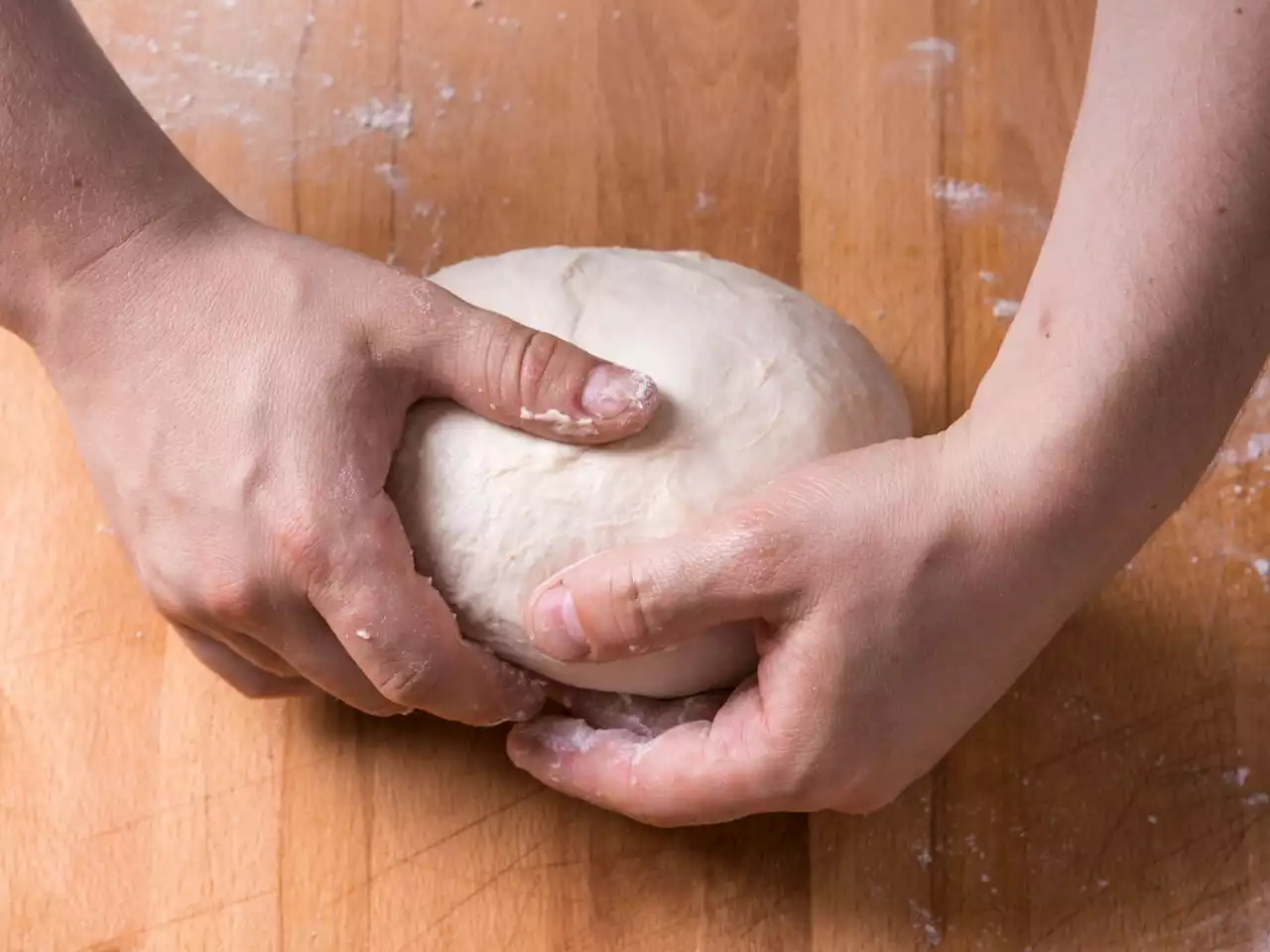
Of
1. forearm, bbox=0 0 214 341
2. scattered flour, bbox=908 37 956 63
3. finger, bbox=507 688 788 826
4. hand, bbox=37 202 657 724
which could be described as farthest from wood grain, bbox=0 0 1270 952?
forearm, bbox=0 0 214 341

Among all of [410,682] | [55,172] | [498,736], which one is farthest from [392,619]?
[55,172]

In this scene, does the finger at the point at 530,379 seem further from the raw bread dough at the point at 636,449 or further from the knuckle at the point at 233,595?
the knuckle at the point at 233,595

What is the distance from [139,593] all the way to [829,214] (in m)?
0.79

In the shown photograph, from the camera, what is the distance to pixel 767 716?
0.90 m

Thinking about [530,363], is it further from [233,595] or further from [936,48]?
[936,48]

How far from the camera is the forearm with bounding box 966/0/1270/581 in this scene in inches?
32.1

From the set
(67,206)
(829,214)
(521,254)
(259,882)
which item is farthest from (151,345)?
(829,214)

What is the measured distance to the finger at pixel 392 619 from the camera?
0.89 metres

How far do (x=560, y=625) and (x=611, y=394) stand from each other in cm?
17

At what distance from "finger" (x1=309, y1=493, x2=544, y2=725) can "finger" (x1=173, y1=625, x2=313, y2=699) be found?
0.57 ft

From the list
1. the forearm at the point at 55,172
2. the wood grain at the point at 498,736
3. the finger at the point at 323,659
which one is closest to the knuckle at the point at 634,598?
the finger at the point at 323,659

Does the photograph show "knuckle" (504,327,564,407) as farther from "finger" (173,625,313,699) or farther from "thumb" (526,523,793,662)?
"finger" (173,625,313,699)

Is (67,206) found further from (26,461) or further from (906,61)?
(906,61)

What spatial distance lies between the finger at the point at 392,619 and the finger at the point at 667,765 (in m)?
0.11
